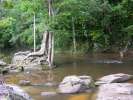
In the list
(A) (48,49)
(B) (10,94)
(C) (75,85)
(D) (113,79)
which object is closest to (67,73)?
(D) (113,79)

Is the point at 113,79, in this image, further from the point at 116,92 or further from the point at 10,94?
the point at 10,94

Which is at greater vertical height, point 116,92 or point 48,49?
point 48,49

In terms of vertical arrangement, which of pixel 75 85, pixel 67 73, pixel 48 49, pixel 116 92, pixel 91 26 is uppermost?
pixel 91 26

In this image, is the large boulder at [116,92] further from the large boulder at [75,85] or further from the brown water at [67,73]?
the large boulder at [75,85]

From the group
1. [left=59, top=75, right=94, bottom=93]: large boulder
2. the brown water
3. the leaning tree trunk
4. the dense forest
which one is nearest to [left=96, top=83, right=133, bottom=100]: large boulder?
the brown water

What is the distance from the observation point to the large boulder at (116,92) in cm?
1174

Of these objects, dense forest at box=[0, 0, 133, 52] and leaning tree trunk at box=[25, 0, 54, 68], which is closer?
leaning tree trunk at box=[25, 0, 54, 68]

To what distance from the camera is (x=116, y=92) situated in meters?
12.4

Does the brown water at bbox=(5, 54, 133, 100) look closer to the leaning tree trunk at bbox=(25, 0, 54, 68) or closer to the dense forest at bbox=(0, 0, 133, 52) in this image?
the leaning tree trunk at bbox=(25, 0, 54, 68)

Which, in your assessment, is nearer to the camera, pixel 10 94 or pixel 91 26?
pixel 10 94

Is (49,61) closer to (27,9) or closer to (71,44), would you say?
(27,9)

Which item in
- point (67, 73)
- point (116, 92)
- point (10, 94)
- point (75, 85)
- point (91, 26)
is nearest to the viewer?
point (10, 94)

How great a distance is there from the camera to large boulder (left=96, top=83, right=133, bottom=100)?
1174 centimetres

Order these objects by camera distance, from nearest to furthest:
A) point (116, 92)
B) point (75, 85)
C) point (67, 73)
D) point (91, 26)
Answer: point (116, 92) → point (75, 85) → point (67, 73) → point (91, 26)
